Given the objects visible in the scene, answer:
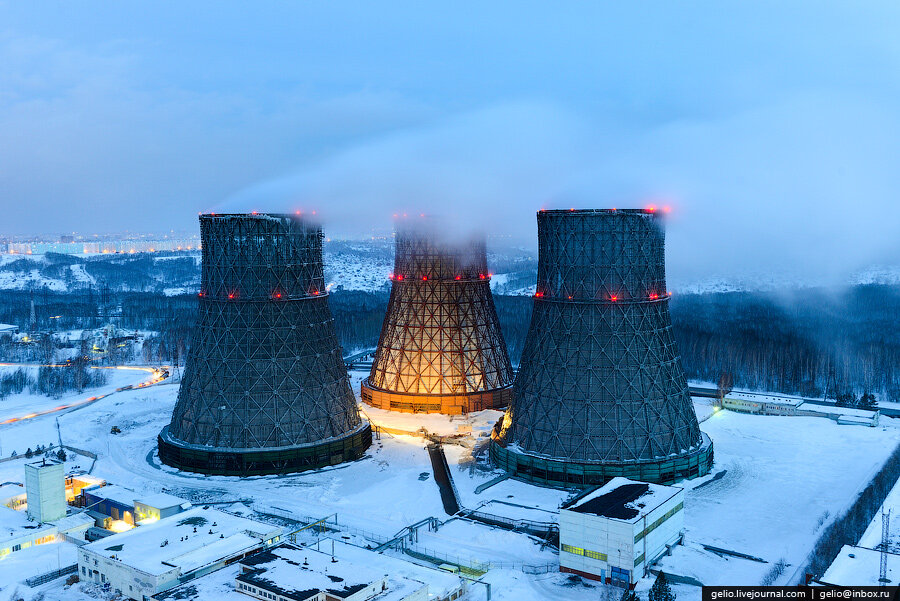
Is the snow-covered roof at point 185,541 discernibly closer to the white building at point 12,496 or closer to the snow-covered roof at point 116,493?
the snow-covered roof at point 116,493

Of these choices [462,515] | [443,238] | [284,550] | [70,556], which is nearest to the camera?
[284,550]

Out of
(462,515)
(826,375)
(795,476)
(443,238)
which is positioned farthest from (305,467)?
(826,375)

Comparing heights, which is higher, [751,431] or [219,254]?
[219,254]

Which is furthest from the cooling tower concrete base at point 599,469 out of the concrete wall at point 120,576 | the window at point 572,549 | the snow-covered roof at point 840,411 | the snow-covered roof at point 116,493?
the snow-covered roof at point 840,411

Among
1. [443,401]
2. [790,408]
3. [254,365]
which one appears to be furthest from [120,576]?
[790,408]

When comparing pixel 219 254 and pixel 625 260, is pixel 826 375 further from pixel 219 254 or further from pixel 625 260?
pixel 219 254
